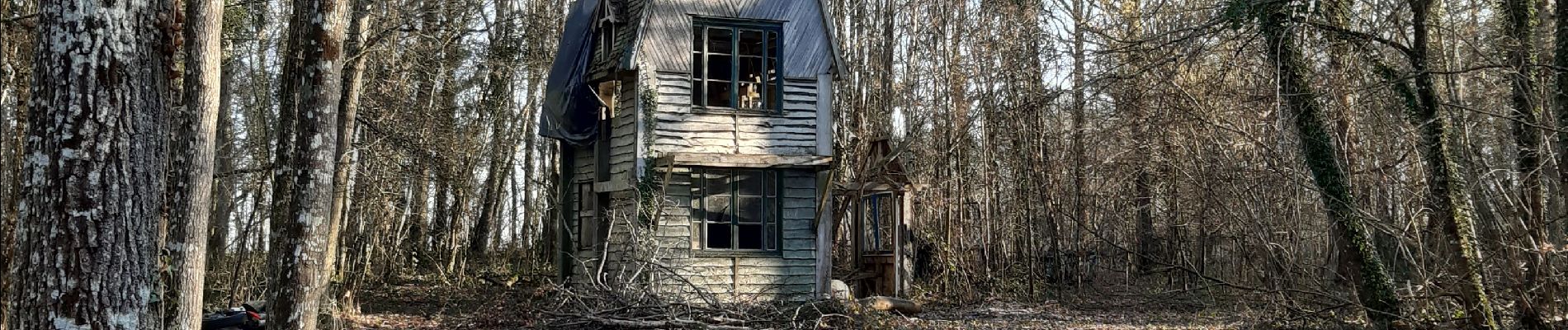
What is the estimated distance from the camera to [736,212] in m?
15.6

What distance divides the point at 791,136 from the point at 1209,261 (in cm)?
796

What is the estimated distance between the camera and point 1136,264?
21859mm

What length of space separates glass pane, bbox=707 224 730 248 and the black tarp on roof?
8.07 ft

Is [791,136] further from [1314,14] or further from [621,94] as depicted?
[1314,14]

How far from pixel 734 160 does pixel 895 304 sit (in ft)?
10.7

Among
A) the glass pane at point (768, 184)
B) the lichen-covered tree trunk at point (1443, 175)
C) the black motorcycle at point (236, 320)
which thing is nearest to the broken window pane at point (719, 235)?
the glass pane at point (768, 184)

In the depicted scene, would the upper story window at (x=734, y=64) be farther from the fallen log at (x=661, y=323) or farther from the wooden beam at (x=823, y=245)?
the fallen log at (x=661, y=323)

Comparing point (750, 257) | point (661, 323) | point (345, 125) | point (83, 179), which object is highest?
point (345, 125)

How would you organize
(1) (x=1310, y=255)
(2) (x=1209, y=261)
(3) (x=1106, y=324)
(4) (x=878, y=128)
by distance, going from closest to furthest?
(1) (x=1310, y=255)
(3) (x=1106, y=324)
(2) (x=1209, y=261)
(4) (x=878, y=128)

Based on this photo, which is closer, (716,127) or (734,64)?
(716,127)

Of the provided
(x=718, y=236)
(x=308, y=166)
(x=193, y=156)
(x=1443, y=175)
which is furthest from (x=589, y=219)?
(x=1443, y=175)

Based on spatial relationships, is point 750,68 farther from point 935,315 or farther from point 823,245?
point 935,315

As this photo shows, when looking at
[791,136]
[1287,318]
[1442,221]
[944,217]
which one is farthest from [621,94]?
[1442,221]

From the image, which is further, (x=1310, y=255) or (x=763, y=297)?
(x=763, y=297)
